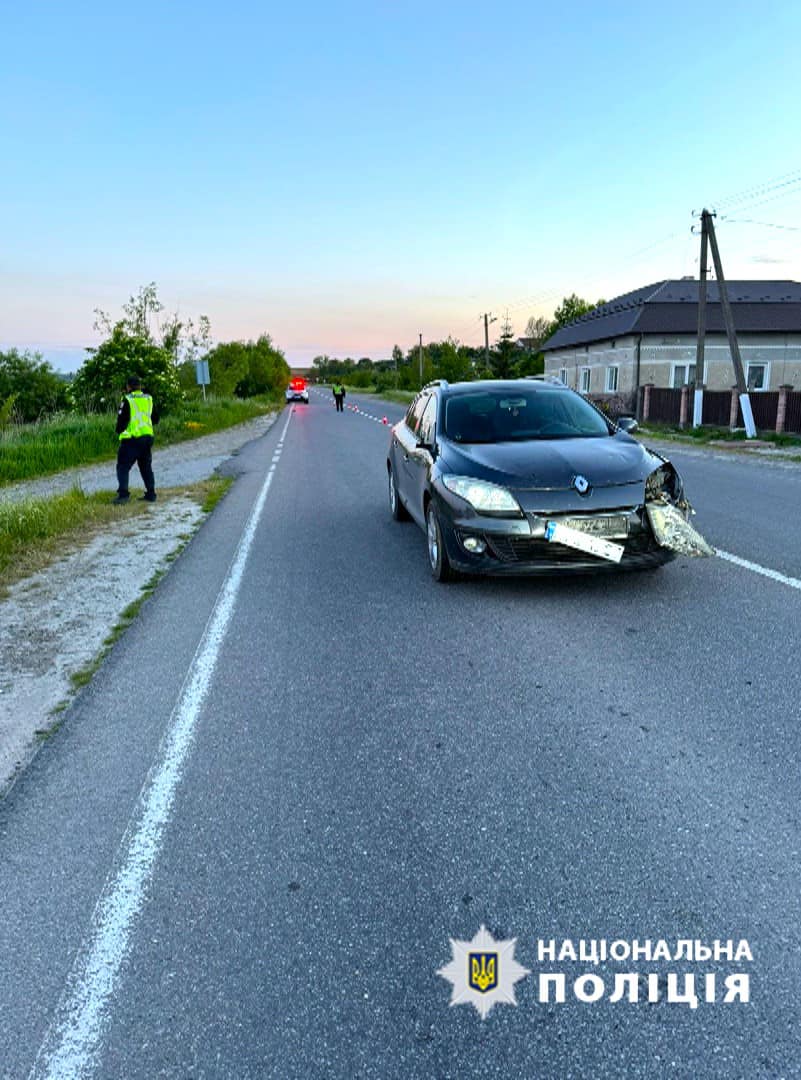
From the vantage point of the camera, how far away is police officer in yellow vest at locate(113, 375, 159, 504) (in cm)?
1092

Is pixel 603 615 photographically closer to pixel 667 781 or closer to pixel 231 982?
pixel 667 781

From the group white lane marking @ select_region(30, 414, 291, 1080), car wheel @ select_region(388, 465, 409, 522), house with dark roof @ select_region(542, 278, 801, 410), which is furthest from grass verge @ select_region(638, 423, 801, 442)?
Answer: white lane marking @ select_region(30, 414, 291, 1080)

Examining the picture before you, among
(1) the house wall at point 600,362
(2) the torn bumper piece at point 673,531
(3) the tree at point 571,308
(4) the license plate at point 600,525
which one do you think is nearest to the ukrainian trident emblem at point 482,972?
→ (4) the license plate at point 600,525

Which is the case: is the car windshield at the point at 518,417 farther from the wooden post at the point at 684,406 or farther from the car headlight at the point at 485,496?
the wooden post at the point at 684,406

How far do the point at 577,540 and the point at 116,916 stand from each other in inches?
150

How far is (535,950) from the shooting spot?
2275mm

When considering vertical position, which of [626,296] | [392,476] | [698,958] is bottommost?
[698,958]

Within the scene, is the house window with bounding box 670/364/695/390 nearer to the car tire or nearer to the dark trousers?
the dark trousers

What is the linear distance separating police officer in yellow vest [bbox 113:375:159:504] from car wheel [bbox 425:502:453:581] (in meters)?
6.03

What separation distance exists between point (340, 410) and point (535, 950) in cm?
4825

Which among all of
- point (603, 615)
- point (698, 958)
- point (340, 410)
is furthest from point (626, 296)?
point (698, 958)

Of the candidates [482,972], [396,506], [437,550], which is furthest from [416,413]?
[482,972]

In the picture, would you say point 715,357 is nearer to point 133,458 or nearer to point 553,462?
point 133,458

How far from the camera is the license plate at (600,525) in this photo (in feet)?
17.6
